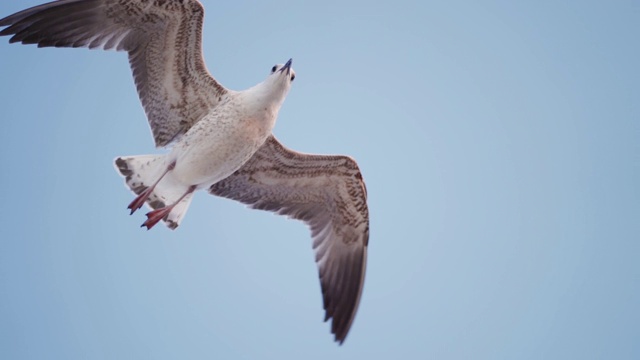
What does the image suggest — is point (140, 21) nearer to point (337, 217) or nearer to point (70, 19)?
point (70, 19)

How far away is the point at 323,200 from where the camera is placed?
11.2 metres

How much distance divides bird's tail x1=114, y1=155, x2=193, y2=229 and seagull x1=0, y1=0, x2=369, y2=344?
1 cm

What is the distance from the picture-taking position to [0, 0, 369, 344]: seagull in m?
9.95

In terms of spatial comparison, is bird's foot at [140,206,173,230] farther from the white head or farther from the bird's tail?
the white head

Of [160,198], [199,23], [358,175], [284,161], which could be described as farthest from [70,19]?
[358,175]

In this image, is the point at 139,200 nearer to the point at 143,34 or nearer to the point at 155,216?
the point at 155,216

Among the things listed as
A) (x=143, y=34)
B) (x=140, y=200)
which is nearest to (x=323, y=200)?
(x=140, y=200)

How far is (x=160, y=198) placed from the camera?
10.5 metres

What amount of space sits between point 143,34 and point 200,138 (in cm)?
129

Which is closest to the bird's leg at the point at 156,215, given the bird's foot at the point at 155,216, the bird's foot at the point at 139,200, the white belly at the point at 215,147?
the bird's foot at the point at 155,216

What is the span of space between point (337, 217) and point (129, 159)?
257 cm

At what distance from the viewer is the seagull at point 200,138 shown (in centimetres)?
995

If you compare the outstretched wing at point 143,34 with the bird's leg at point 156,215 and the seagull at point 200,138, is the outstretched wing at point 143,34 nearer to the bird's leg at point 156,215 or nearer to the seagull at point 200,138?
the seagull at point 200,138

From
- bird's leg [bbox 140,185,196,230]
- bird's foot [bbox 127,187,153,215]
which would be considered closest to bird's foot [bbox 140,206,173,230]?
bird's leg [bbox 140,185,196,230]
